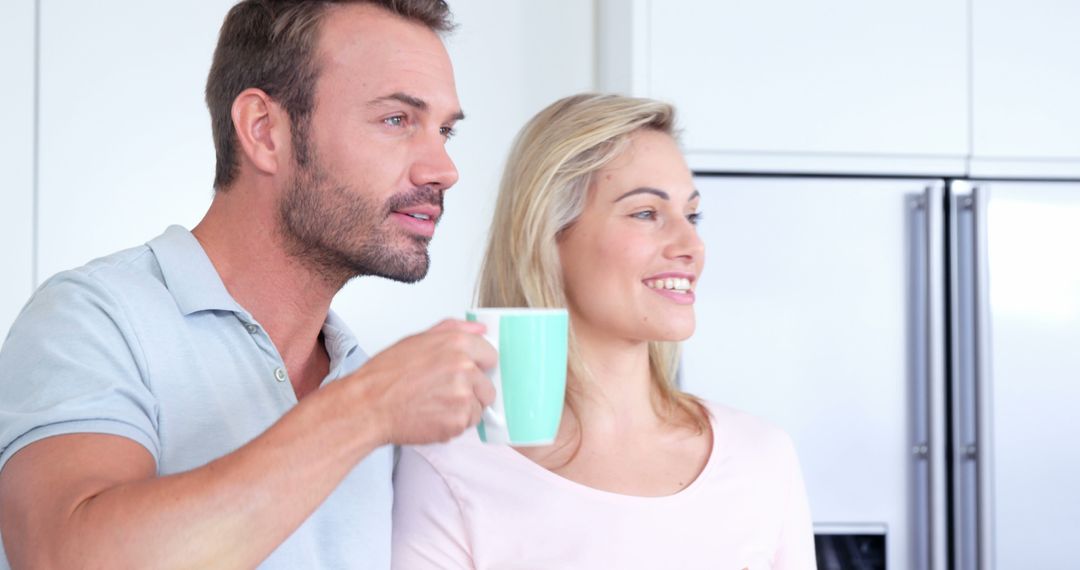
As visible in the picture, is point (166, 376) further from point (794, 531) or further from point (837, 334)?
point (837, 334)

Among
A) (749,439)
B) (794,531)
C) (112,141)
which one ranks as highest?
(112,141)

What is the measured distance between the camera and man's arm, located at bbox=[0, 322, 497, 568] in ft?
2.74

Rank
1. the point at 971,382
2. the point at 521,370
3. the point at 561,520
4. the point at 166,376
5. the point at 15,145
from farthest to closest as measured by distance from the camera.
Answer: the point at 15,145
the point at 971,382
the point at 561,520
the point at 166,376
the point at 521,370

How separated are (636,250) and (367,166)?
45 centimetres

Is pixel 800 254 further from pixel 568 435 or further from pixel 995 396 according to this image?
pixel 568 435

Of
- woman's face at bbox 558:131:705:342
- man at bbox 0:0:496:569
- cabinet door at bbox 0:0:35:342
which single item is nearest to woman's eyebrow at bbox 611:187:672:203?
woman's face at bbox 558:131:705:342

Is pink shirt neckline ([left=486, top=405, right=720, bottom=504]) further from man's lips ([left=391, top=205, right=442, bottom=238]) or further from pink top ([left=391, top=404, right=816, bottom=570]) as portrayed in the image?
man's lips ([left=391, top=205, right=442, bottom=238])

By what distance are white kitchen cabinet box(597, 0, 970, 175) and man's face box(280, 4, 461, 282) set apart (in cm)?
120

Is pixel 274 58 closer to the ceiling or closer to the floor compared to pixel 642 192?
closer to the ceiling

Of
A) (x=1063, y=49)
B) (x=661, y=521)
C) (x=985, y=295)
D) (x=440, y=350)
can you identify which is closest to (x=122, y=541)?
(x=440, y=350)

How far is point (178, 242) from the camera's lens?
4.06 feet

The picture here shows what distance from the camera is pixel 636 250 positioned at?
1.55m

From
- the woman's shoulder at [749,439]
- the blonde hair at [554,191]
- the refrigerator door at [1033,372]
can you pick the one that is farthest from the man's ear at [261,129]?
the refrigerator door at [1033,372]

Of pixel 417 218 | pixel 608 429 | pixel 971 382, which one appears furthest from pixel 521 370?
pixel 971 382
